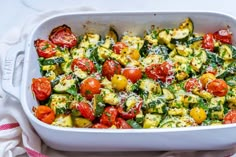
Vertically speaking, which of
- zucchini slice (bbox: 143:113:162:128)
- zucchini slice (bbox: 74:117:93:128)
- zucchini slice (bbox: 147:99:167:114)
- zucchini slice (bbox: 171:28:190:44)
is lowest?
zucchini slice (bbox: 74:117:93:128)

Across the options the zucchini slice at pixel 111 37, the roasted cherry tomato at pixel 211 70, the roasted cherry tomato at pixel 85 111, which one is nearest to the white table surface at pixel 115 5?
the zucchini slice at pixel 111 37

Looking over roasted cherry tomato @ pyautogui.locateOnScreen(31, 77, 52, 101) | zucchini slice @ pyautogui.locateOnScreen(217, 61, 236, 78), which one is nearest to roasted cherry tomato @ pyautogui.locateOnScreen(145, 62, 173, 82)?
zucchini slice @ pyautogui.locateOnScreen(217, 61, 236, 78)

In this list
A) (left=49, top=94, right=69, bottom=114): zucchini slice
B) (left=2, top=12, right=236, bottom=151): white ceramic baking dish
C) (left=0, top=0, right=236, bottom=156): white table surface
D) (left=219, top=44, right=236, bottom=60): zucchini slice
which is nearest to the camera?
(left=2, top=12, right=236, bottom=151): white ceramic baking dish

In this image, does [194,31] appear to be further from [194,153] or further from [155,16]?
[194,153]

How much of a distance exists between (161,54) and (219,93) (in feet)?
0.51

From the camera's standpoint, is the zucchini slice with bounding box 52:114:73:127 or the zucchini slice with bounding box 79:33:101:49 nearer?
the zucchini slice with bounding box 52:114:73:127

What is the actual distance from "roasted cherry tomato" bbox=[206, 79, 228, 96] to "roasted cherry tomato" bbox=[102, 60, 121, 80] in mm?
186

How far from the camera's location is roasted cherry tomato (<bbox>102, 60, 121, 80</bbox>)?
900mm

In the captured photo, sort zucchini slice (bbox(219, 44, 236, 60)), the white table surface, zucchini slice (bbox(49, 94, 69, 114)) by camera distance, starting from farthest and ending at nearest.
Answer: the white table surface
zucchini slice (bbox(219, 44, 236, 60))
zucchini slice (bbox(49, 94, 69, 114))

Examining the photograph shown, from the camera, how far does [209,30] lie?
3.27 feet

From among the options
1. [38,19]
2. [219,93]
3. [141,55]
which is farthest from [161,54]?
[38,19]

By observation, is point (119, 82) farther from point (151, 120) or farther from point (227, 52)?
point (227, 52)

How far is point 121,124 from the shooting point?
818mm

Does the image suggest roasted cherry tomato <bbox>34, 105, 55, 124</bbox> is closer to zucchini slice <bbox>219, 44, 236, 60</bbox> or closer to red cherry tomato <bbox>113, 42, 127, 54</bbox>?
red cherry tomato <bbox>113, 42, 127, 54</bbox>
